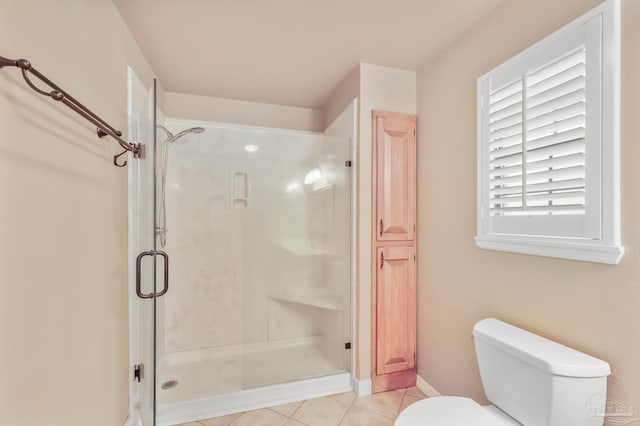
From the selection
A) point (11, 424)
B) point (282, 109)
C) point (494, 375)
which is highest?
point (282, 109)

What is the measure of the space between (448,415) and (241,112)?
9.26 feet

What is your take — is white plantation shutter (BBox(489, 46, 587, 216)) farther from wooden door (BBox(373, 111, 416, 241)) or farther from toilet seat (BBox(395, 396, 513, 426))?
toilet seat (BBox(395, 396, 513, 426))

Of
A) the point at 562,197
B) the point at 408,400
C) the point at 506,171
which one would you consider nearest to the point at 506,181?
the point at 506,171

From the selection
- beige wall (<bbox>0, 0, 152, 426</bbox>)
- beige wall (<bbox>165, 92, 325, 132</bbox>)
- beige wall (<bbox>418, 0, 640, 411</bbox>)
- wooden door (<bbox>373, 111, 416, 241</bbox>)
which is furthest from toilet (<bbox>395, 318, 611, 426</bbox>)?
beige wall (<bbox>165, 92, 325, 132</bbox>)

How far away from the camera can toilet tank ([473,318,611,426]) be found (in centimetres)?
103

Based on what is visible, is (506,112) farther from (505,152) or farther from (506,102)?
(505,152)

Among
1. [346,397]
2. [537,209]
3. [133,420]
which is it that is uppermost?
[537,209]

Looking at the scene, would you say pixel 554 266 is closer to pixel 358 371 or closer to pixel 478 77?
pixel 478 77

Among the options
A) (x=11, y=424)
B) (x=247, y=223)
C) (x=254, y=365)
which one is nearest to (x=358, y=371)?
(x=254, y=365)

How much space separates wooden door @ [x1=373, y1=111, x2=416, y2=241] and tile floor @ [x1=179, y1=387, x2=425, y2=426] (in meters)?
1.11

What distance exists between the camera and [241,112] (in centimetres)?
293

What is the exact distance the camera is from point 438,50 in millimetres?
1985

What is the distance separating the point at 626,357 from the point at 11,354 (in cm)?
198

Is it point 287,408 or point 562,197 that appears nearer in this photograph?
point 562,197
